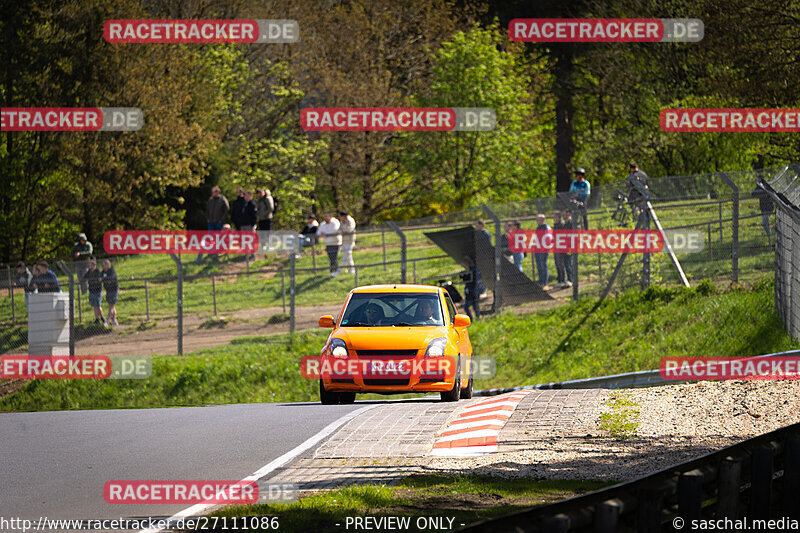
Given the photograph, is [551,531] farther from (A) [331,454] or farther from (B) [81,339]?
(B) [81,339]

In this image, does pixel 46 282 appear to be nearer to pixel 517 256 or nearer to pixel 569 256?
pixel 517 256

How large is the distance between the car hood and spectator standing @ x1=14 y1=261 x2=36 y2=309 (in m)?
15.4

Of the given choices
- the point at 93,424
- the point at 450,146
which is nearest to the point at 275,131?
the point at 450,146

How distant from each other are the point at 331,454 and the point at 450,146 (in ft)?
128

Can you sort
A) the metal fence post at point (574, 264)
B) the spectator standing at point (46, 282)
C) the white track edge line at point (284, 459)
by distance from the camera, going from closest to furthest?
the white track edge line at point (284, 459), the metal fence post at point (574, 264), the spectator standing at point (46, 282)

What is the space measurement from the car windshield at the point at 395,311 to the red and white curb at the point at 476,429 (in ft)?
4.46

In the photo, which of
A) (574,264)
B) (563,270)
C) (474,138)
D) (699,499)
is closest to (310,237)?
(563,270)

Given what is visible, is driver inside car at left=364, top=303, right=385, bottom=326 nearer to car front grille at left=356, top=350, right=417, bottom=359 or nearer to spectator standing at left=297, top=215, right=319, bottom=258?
car front grille at left=356, top=350, right=417, bottom=359

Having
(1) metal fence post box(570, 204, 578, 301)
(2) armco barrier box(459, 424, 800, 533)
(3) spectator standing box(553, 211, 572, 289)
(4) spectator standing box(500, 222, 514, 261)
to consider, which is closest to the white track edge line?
(2) armco barrier box(459, 424, 800, 533)

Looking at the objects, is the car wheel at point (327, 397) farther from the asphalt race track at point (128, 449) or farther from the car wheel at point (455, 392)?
the car wheel at point (455, 392)

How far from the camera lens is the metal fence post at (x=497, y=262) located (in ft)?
86.9

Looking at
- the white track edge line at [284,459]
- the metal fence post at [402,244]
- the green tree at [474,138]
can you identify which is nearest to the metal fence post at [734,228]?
the metal fence post at [402,244]

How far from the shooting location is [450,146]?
50.3 meters

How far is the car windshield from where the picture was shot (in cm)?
1562
